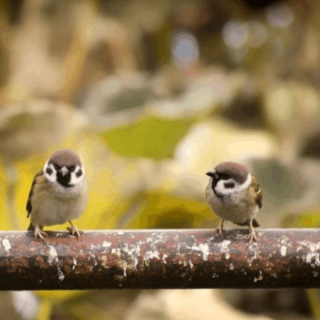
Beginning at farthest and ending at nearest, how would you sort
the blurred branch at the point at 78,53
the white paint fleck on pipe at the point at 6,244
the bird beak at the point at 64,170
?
the blurred branch at the point at 78,53
the bird beak at the point at 64,170
the white paint fleck on pipe at the point at 6,244

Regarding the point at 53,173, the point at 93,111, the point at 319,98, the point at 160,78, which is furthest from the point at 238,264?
the point at 160,78

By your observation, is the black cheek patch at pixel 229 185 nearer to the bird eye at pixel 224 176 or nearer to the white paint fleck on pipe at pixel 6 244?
the bird eye at pixel 224 176

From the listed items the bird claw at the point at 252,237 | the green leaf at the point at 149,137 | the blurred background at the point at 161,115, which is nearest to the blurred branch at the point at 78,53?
the blurred background at the point at 161,115

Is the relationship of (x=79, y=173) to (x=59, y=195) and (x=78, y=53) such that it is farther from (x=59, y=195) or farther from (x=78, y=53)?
(x=78, y=53)

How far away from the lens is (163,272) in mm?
1552

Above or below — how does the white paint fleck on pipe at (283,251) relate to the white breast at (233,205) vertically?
below

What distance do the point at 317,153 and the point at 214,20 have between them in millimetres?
1566

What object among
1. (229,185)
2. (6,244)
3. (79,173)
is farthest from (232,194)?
(6,244)

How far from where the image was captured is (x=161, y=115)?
2859 millimetres

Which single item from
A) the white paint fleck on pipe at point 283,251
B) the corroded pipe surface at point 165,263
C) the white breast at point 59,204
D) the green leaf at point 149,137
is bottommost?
the corroded pipe surface at point 165,263

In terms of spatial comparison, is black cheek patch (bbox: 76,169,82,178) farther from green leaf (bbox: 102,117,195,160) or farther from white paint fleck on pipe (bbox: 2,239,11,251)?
green leaf (bbox: 102,117,195,160)

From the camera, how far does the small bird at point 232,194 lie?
204 cm

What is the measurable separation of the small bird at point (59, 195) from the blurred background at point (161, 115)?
38 centimetres

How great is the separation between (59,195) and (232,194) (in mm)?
358
